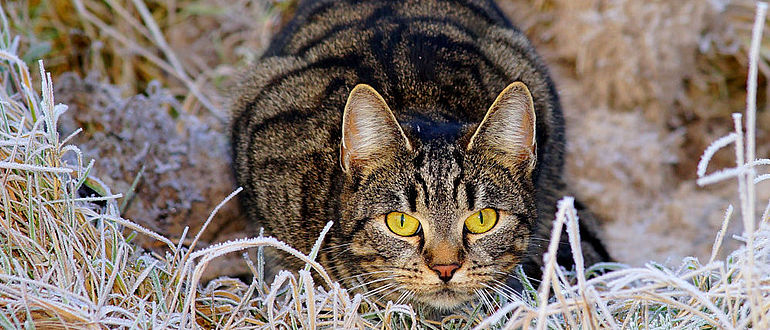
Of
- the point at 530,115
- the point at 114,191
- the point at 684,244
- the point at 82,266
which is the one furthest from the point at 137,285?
the point at 684,244

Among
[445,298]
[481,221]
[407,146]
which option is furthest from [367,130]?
[445,298]

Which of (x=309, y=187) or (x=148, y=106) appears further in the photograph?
(x=148, y=106)

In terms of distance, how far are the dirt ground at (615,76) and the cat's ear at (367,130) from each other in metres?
1.56

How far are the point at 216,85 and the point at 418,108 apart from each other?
212cm

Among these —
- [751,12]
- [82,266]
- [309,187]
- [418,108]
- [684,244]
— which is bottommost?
[684,244]

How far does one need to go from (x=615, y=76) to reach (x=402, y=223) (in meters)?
2.41

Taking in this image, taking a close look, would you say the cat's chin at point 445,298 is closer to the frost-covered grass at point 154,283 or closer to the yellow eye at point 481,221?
the frost-covered grass at point 154,283

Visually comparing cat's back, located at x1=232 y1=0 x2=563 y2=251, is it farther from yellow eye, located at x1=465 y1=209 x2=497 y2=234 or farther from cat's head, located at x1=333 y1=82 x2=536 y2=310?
yellow eye, located at x1=465 y1=209 x2=497 y2=234

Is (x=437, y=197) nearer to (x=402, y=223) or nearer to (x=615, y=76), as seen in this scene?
(x=402, y=223)

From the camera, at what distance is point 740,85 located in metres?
4.30

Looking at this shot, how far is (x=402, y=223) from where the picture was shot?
2.14m

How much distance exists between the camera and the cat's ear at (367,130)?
6.90 ft

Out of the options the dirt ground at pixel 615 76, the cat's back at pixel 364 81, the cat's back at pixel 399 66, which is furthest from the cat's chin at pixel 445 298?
the dirt ground at pixel 615 76

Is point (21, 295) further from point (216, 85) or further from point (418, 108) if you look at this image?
point (216, 85)
